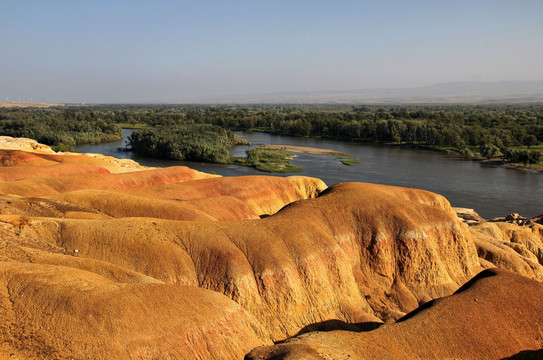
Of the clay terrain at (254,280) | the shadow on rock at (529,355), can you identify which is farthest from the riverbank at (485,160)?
the shadow on rock at (529,355)

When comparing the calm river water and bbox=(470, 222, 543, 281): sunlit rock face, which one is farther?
the calm river water

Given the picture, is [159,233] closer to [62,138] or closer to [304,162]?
[304,162]

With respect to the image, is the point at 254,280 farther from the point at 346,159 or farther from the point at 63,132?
the point at 63,132

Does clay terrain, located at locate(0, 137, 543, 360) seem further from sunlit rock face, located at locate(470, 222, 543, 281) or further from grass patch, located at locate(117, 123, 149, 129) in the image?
grass patch, located at locate(117, 123, 149, 129)

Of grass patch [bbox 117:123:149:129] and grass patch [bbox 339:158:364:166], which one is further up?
grass patch [bbox 117:123:149:129]

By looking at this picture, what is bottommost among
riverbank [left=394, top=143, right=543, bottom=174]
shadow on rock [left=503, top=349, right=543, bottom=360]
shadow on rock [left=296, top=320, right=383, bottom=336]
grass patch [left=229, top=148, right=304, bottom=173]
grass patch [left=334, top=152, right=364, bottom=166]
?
riverbank [left=394, top=143, right=543, bottom=174]

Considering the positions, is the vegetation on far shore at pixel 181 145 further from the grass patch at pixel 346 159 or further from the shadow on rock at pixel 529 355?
the shadow on rock at pixel 529 355

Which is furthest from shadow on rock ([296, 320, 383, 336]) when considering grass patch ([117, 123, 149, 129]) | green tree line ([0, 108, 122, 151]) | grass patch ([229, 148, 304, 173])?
grass patch ([117, 123, 149, 129])
